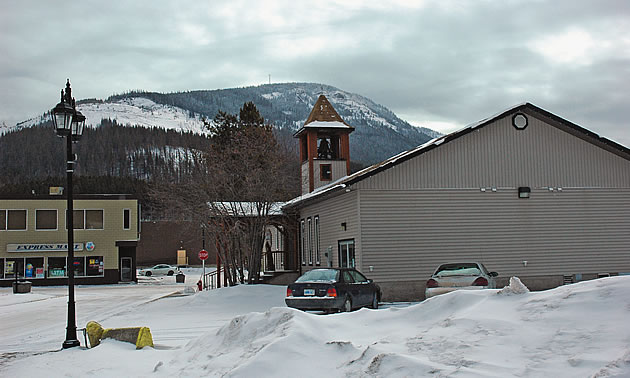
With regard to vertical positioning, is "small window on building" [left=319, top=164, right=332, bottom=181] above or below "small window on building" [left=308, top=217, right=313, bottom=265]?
above

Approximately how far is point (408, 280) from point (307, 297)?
6.80 metres

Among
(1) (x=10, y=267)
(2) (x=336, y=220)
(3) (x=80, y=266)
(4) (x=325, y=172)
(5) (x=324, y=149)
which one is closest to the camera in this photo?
(2) (x=336, y=220)

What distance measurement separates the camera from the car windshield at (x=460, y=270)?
58.9 feet

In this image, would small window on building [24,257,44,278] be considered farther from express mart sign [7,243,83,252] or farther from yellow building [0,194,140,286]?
express mart sign [7,243,83,252]

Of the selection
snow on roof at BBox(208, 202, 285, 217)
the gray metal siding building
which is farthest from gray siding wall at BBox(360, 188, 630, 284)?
snow on roof at BBox(208, 202, 285, 217)

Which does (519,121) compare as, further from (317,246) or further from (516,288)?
(516,288)

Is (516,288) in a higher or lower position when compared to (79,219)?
lower

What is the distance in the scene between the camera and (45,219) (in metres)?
54.5

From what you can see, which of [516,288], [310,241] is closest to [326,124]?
[310,241]

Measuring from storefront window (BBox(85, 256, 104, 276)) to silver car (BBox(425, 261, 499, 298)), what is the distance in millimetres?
42617

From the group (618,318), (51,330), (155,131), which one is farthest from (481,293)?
(155,131)

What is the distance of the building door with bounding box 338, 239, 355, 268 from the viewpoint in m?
24.9

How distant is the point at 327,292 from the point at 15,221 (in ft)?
143

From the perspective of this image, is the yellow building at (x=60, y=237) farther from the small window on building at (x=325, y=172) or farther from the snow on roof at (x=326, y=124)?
the snow on roof at (x=326, y=124)
